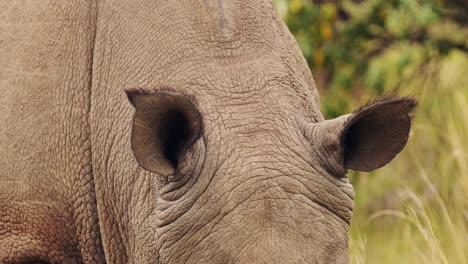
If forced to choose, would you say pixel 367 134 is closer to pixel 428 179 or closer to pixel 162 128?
pixel 162 128

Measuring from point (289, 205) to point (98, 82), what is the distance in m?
1.10

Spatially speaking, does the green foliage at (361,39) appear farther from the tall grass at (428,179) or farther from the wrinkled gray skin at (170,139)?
the wrinkled gray skin at (170,139)

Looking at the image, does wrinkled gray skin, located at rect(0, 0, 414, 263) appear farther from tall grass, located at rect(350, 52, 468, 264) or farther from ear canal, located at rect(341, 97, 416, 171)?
tall grass, located at rect(350, 52, 468, 264)

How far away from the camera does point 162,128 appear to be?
12.5 ft

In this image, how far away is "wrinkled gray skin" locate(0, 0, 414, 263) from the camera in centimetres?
373

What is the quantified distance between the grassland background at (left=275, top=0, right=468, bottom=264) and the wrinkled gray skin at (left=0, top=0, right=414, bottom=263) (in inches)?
134

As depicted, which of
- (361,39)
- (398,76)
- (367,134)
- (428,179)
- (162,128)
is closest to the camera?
(162,128)

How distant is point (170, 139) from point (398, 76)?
4710mm

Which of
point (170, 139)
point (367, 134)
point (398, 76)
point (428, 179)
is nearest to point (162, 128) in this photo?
point (170, 139)

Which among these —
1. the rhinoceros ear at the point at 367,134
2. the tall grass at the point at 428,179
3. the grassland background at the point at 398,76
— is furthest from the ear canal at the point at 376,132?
the grassland background at the point at 398,76

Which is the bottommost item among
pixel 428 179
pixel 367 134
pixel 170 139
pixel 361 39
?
pixel 428 179

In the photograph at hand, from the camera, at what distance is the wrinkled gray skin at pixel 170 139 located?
3.73 m

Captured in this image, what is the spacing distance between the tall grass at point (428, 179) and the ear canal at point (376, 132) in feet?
7.70

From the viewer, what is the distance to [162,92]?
3670 millimetres
